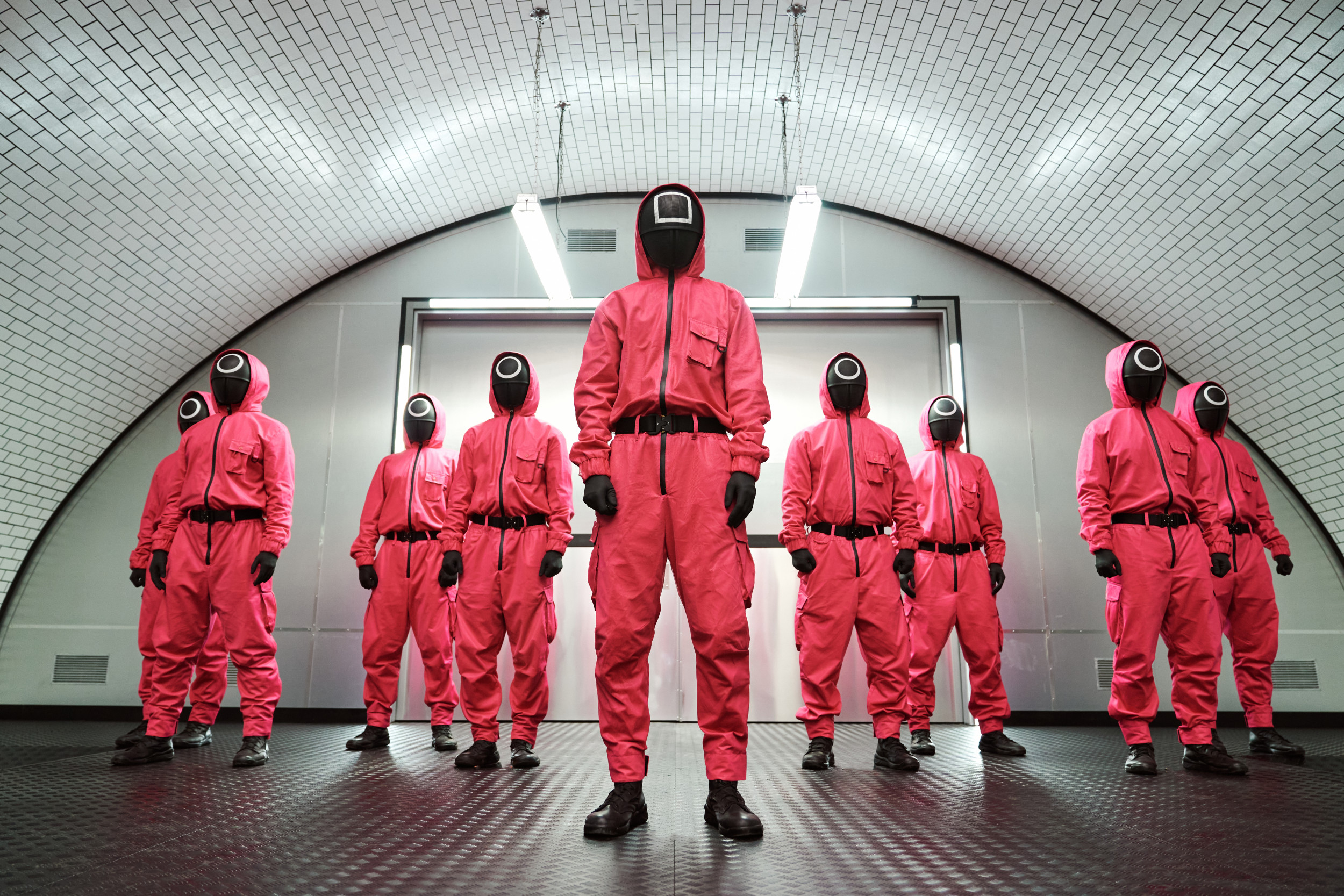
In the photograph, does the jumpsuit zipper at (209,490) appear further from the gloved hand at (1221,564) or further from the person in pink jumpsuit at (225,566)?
the gloved hand at (1221,564)

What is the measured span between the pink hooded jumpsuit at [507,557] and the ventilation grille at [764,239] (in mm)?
3808

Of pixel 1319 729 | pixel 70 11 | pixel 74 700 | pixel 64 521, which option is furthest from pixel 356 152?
pixel 1319 729

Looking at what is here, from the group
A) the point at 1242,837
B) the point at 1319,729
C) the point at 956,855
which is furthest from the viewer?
the point at 1319,729

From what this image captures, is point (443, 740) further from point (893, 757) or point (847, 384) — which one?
point (847, 384)

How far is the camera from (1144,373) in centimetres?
427

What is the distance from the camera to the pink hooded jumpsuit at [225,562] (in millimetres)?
4012

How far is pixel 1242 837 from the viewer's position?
7.93 ft

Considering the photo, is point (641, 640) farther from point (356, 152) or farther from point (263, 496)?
point (356, 152)

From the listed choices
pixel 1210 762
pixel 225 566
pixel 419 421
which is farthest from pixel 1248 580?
pixel 225 566

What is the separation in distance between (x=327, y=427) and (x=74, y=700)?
3.04 meters

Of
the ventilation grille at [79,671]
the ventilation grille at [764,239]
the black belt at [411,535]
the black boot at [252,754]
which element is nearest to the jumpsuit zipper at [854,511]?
the black belt at [411,535]

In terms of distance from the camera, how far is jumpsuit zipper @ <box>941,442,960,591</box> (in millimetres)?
4887

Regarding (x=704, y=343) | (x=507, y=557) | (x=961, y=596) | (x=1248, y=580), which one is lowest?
(x=961, y=596)

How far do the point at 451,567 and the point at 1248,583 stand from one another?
4646mm
